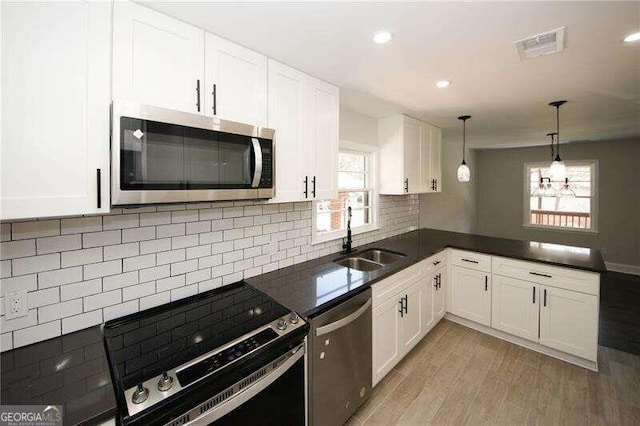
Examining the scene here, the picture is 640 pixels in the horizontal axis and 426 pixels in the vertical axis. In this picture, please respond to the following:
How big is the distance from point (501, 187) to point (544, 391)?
5.26 m

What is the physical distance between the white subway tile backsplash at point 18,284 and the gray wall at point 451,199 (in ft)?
13.5

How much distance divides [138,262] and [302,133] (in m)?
1.29

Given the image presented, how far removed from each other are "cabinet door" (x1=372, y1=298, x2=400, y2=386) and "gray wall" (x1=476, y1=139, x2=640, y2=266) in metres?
5.45

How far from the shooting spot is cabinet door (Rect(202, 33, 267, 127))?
Result: 4.82ft

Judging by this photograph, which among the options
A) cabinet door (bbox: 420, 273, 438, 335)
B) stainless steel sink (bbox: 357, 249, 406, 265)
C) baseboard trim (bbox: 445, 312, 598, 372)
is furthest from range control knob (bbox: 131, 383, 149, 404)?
baseboard trim (bbox: 445, 312, 598, 372)

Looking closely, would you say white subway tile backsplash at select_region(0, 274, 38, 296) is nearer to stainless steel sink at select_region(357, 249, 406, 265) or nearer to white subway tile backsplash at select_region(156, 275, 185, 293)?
white subway tile backsplash at select_region(156, 275, 185, 293)

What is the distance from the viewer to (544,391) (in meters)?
2.15

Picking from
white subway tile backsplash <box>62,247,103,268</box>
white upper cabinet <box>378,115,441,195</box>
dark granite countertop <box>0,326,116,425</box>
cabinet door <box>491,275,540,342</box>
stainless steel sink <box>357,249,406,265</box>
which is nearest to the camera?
dark granite countertop <box>0,326,116,425</box>

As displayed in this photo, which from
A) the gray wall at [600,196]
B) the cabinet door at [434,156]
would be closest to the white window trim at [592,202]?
the gray wall at [600,196]

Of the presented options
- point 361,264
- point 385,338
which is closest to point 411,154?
point 361,264

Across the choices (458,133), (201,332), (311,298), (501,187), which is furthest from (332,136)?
(501,187)

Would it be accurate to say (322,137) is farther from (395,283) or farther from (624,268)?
(624,268)

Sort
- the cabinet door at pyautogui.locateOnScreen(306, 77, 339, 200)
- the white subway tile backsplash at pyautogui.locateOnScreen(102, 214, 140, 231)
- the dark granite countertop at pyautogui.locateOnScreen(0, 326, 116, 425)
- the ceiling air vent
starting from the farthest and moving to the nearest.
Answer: the cabinet door at pyautogui.locateOnScreen(306, 77, 339, 200) → the ceiling air vent → the white subway tile backsplash at pyautogui.locateOnScreen(102, 214, 140, 231) → the dark granite countertop at pyautogui.locateOnScreen(0, 326, 116, 425)

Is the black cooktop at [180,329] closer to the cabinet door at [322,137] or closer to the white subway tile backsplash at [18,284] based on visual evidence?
the white subway tile backsplash at [18,284]
